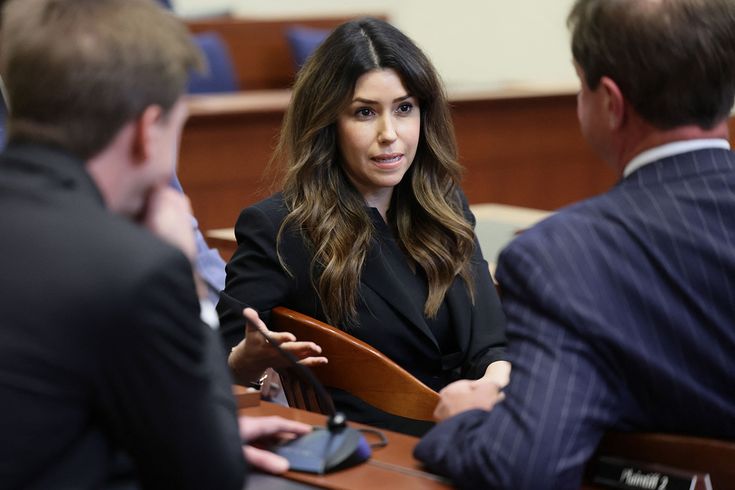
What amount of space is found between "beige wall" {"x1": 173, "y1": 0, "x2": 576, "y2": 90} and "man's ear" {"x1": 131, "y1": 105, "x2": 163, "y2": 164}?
852 cm

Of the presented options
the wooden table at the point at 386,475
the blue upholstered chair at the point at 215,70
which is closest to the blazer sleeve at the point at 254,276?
the wooden table at the point at 386,475

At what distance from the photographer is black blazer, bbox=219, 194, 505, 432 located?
264cm

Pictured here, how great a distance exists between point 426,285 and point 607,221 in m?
1.19

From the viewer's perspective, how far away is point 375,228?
110 inches

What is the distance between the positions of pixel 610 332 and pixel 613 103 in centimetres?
35

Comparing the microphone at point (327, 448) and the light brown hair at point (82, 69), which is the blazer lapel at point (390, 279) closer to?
the microphone at point (327, 448)

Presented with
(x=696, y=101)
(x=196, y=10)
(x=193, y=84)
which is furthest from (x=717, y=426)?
(x=196, y=10)

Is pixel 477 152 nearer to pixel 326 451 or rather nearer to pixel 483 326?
pixel 483 326

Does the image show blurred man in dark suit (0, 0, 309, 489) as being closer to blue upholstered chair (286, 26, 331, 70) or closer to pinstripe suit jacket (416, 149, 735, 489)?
pinstripe suit jacket (416, 149, 735, 489)

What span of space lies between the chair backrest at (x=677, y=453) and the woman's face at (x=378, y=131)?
1.25m

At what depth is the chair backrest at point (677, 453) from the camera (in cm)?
157

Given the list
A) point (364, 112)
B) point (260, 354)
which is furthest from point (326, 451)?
point (364, 112)

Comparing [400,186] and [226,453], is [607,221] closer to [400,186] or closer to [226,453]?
[226,453]

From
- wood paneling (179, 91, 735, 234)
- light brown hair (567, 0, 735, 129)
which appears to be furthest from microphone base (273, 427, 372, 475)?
wood paneling (179, 91, 735, 234)
